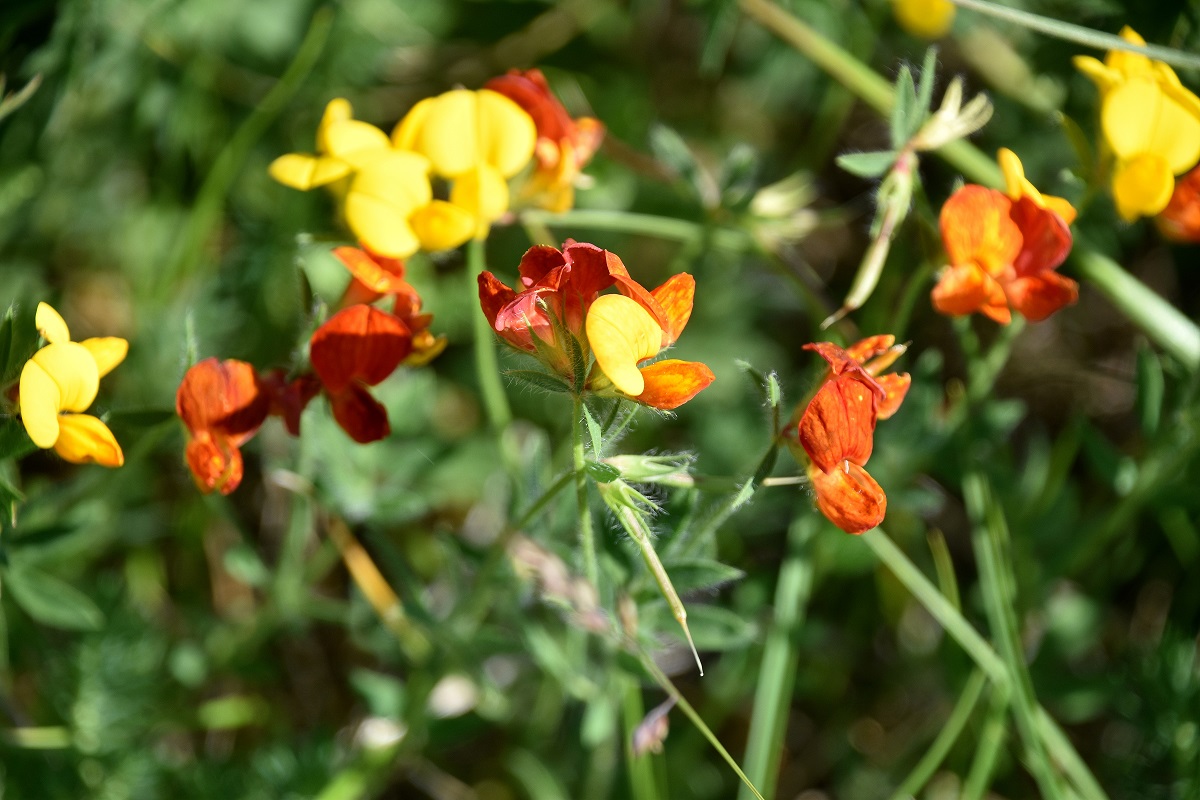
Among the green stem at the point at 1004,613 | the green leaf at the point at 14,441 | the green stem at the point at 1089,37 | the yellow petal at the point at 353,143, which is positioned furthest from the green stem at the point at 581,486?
the green stem at the point at 1089,37

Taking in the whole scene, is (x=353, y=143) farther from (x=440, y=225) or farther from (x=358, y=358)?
(x=358, y=358)

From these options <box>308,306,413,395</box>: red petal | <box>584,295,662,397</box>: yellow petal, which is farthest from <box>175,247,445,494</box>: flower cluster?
<box>584,295,662,397</box>: yellow petal

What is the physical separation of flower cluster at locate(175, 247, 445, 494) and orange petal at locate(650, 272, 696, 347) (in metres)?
0.46

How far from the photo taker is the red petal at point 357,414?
1950mm

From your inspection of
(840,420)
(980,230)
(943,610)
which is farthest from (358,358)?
(943,610)

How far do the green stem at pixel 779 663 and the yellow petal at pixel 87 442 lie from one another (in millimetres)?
1542

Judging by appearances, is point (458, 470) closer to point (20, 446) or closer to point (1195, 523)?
point (20, 446)

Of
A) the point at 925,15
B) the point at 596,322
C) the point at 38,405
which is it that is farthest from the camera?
the point at 925,15

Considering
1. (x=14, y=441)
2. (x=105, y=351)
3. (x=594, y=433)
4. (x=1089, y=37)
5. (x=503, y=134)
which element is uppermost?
(x=1089, y=37)

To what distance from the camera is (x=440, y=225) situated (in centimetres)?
208

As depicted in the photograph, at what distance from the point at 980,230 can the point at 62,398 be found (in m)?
1.71

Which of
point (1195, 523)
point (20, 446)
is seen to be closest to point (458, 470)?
point (20, 446)

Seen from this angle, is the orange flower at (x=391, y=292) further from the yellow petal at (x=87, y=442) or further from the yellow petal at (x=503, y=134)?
the yellow petal at (x=87, y=442)

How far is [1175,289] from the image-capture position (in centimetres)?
378
